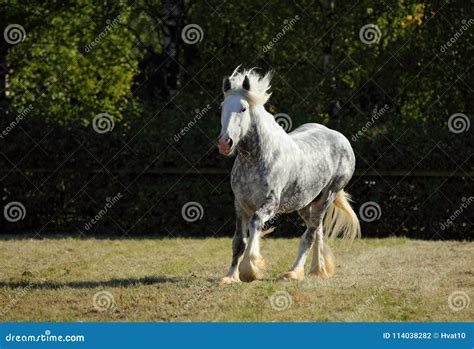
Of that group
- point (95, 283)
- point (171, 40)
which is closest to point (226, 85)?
point (95, 283)

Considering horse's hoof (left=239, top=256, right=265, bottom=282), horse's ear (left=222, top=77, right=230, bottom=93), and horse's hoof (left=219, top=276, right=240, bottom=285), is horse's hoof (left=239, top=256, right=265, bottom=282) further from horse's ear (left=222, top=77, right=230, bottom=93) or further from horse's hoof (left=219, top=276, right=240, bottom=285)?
horse's ear (left=222, top=77, right=230, bottom=93)

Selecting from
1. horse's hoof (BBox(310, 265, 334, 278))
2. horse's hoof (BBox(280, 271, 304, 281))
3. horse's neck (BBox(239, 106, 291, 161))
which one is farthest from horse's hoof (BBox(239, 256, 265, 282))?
horse's hoof (BBox(310, 265, 334, 278))

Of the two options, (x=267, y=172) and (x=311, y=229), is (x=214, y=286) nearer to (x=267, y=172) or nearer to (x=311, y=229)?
(x=267, y=172)

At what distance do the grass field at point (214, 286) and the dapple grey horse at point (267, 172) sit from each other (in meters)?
0.40

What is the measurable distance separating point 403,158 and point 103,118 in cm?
578

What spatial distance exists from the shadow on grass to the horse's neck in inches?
72.2

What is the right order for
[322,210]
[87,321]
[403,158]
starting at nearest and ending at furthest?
[87,321] < [322,210] < [403,158]

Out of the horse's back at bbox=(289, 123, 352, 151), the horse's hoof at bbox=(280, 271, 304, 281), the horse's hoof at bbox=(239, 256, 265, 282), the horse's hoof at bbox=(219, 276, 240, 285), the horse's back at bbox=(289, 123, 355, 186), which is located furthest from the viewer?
the horse's back at bbox=(289, 123, 352, 151)

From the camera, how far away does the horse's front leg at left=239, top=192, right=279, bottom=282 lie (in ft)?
25.9

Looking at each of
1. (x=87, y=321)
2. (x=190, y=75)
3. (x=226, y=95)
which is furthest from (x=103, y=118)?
(x=87, y=321)

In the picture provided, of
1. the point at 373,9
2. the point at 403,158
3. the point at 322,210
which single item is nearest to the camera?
the point at 322,210

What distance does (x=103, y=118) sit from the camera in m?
14.6

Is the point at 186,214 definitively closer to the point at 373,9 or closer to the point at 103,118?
the point at 103,118

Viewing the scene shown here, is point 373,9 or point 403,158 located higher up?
point 373,9
